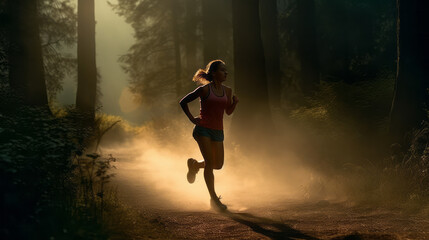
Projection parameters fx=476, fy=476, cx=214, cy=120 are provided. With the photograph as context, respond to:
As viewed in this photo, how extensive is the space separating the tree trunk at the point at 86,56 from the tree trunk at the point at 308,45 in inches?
357

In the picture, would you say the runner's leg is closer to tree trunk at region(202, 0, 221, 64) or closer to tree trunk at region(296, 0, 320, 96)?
tree trunk at region(296, 0, 320, 96)

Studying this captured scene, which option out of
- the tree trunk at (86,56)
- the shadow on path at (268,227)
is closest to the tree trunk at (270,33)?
the tree trunk at (86,56)

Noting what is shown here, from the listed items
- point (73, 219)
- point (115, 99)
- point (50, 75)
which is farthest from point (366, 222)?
point (115, 99)

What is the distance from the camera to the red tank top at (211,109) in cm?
746

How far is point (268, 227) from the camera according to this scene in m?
6.30

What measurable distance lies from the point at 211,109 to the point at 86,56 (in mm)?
9384

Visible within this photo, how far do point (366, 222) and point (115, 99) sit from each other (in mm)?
127254

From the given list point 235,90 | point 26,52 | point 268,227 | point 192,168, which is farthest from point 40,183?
point 26,52

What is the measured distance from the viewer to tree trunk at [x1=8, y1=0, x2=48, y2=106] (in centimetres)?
1270

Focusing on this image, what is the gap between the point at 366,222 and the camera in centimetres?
645

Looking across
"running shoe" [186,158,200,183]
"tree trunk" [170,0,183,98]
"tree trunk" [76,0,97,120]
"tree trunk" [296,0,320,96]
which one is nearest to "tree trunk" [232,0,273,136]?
"running shoe" [186,158,200,183]

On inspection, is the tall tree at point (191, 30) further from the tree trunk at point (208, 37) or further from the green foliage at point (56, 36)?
the green foliage at point (56, 36)

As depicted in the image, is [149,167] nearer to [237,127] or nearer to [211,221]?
[237,127]

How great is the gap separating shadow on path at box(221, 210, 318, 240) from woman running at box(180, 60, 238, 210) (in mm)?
577
